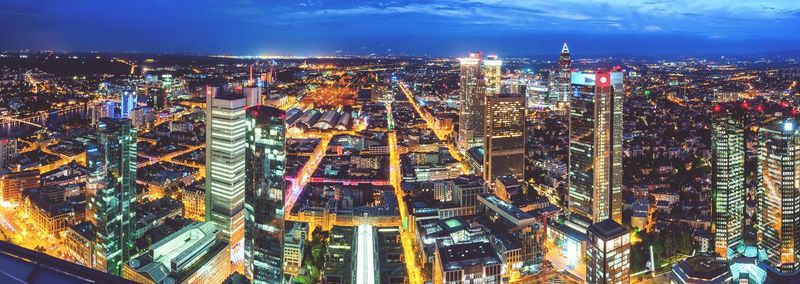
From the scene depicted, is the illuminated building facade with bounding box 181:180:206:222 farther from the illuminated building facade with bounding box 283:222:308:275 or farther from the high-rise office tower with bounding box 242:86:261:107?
the illuminated building facade with bounding box 283:222:308:275

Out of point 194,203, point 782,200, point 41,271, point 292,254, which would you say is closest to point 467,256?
point 292,254

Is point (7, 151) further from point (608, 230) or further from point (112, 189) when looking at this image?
point (608, 230)

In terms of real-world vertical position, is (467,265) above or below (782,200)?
below

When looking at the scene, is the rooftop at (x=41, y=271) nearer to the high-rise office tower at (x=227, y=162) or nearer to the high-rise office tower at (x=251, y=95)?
the high-rise office tower at (x=227, y=162)

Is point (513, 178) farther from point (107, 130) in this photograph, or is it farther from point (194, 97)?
point (194, 97)

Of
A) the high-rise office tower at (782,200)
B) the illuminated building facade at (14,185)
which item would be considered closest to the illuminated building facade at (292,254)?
the illuminated building facade at (14,185)
